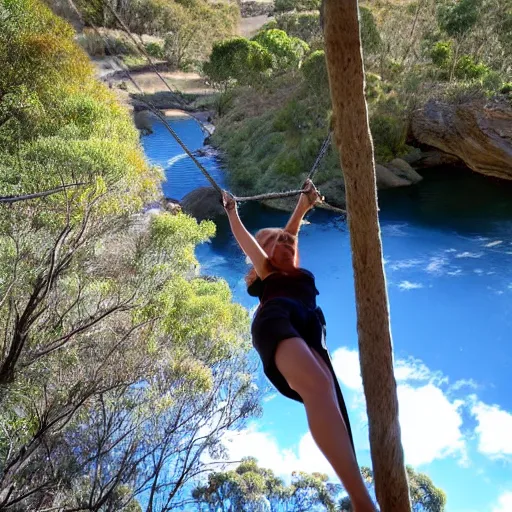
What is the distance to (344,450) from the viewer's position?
54.0 inches

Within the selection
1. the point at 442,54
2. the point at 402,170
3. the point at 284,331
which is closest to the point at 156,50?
the point at 442,54

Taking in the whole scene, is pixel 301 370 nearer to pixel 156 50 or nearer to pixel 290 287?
pixel 290 287

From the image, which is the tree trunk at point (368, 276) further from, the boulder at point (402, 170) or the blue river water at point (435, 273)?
the boulder at point (402, 170)

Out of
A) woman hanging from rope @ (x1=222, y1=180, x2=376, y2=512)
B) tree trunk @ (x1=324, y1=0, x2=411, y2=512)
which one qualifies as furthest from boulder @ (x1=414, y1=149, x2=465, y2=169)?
tree trunk @ (x1=324, y1=0, x2=411, y2=512)

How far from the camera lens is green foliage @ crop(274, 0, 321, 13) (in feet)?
72.8

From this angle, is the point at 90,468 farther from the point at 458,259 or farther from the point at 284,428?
the point at 458,259

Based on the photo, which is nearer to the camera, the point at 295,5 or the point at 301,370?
the point at 301,370

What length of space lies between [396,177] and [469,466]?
848cm

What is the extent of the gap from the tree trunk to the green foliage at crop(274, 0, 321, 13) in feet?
73.6

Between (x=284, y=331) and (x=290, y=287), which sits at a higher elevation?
(x=290, y=287)

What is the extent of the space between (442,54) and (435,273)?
691 cm

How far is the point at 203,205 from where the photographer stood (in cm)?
1385

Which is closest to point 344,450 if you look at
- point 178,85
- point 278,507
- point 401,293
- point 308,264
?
point 278,507

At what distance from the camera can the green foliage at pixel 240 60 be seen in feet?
54.4
